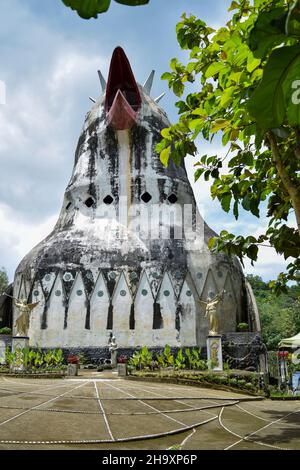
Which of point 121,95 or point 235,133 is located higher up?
point 121,95

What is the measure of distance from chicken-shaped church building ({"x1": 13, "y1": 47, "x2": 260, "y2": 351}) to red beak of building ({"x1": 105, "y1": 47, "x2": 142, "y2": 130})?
5 centimetres

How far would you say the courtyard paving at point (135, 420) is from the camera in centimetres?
494

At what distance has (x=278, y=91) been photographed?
1287 millimetres

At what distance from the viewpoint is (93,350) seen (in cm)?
1839

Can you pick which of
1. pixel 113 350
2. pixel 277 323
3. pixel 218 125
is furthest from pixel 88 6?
pixel 277 323

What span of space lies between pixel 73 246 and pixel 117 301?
3.34 m

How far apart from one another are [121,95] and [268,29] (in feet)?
73.4

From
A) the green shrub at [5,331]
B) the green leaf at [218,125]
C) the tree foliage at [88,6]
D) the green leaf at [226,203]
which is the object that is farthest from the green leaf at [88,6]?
the green shrub at [5,331]

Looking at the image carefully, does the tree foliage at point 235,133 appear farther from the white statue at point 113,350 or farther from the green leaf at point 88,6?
the white statue at point 113,350

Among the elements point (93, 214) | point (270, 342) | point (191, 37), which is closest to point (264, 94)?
point (191, 37)

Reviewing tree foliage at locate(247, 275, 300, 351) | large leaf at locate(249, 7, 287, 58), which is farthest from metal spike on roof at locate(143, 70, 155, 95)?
large leaf at locate(249, 7, 287, 58)

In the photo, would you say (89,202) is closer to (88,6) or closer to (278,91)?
(278,91)

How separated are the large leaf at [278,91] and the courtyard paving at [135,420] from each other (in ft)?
13.7

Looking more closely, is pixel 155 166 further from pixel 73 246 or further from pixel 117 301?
pixel 117 301
